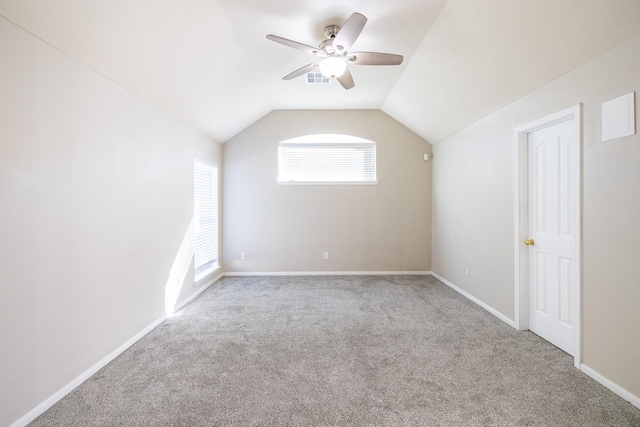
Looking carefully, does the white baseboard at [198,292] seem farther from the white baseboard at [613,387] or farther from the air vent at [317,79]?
the white baseboard at [613,387]

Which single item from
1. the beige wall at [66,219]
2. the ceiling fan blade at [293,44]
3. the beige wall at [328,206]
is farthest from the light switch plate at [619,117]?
the beige wall at [66,219]

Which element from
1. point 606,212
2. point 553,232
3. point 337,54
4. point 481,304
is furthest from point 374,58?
point 481,304

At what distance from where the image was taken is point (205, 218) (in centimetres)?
432

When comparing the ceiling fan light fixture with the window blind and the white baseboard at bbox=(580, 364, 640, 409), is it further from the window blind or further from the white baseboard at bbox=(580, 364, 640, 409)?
the white baseboard at bbox=(580, 364, 640, 409)

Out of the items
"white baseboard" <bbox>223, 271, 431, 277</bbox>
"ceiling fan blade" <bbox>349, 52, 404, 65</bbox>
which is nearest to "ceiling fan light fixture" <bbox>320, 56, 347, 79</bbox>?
"ceiling fan blade" <bbox>349, 52, 404, 65</bbox>

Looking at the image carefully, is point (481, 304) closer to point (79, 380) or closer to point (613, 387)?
point (613, 387)

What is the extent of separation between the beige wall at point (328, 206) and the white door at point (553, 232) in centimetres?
215

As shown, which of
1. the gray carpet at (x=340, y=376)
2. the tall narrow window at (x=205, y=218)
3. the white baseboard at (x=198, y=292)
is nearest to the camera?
the gray carpet at (x=340, y=376)

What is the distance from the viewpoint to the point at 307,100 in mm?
4289

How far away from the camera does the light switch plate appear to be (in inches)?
67.1

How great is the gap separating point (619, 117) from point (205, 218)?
468 cm

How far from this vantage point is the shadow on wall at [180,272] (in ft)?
10.3

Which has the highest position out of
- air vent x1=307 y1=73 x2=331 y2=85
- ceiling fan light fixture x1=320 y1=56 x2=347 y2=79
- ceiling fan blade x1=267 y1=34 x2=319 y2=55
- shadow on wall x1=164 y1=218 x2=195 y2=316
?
air vent x1=307 y1=73 x2=331 y2=85

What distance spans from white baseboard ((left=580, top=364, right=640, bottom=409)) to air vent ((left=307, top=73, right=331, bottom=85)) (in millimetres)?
3843
